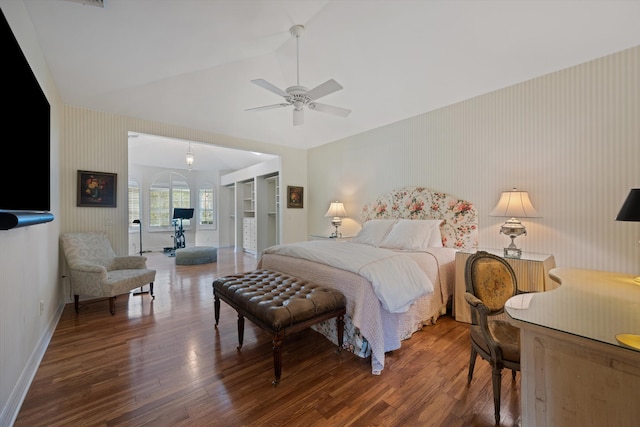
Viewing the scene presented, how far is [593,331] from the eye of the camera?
1032 millimetres

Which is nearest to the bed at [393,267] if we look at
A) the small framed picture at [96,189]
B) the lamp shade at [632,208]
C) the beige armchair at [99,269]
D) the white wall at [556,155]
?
the white wall at [556,155]

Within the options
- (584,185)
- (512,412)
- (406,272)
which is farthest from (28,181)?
(584,185)

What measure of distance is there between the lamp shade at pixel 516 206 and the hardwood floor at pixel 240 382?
133cm

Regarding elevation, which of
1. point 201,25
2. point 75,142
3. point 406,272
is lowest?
point 406,272

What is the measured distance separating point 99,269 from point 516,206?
4775 millimetres

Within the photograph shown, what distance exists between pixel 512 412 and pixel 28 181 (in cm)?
330

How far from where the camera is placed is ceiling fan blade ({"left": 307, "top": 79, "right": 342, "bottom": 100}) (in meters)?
2.52

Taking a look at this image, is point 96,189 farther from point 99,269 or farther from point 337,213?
point 337,213

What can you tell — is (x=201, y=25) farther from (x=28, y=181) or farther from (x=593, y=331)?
(x=593, y=331)

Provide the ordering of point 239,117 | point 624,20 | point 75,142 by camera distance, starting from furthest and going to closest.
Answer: point 239,117 → point 75,142 → point 624,20

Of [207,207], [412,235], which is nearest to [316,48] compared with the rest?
[412,235]

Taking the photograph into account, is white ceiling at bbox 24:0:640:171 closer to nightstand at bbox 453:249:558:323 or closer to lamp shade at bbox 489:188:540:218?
lamp shade at bbox 489:188:540:218

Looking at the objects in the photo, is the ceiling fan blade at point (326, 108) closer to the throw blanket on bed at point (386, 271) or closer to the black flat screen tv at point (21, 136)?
the throw blanket on bed at point (386, 271)

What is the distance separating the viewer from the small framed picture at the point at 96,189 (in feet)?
12.0
